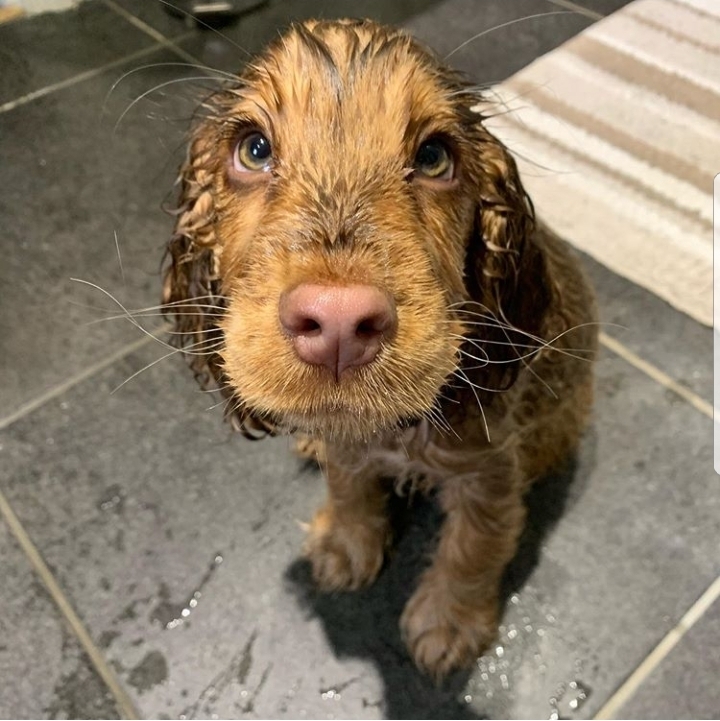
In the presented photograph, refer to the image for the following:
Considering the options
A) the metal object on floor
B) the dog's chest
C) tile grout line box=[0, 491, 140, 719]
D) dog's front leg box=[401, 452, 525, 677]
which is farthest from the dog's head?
the metal object on floor

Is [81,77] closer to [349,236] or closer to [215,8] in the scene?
[215,8]

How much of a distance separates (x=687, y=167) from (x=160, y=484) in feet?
5.82

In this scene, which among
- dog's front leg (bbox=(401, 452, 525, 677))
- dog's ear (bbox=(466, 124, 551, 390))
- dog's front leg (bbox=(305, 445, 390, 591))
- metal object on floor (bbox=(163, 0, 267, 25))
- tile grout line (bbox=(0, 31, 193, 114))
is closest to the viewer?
dog's ear (bbox=(466, 124, 551, 390))

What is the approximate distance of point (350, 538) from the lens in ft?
5.37

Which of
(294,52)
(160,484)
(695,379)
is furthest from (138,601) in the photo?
(695,379)

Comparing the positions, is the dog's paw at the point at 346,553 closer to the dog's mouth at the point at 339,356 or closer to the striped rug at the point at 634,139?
the dog's mouth at the point at 339,356

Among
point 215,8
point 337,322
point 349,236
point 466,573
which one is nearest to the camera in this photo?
point 337,322

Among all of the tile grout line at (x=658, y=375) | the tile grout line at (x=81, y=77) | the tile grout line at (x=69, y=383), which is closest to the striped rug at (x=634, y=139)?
the tile grout line at (x=658, y=375)

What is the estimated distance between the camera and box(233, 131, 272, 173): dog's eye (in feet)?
3.60

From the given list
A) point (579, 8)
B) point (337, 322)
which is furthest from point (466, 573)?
point (579, 8)

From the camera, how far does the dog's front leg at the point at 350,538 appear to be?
163cm

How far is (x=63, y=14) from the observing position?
2.99m

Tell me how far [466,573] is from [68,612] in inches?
32.5

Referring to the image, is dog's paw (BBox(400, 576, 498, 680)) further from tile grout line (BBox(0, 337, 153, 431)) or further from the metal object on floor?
the metal object on floor
